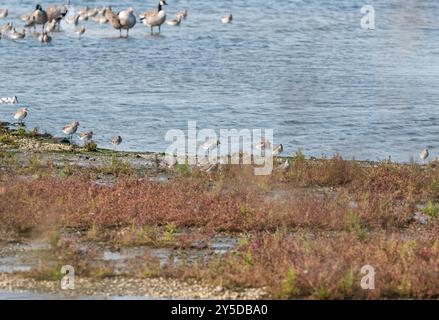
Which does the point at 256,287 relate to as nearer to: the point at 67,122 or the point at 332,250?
the point at 332,250

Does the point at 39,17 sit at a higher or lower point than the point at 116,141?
lower

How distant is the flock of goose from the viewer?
34.4 metres

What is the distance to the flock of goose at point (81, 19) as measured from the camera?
34406mm

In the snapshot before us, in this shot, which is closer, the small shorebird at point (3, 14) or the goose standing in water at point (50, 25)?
the goose standing in water at point (50, 25)

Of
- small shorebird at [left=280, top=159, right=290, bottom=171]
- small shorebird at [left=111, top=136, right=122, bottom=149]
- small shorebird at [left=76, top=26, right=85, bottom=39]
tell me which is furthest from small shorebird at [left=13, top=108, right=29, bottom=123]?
small shorebird at [left=76, top=26, right=85, bottom=39]

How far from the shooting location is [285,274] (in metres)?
12.2

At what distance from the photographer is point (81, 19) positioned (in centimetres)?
3688

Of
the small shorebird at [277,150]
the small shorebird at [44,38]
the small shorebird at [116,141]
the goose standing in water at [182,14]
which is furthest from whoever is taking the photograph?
the goose standing in water at [182,14]

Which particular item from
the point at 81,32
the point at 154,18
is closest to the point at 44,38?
Answer: the point at 81,32

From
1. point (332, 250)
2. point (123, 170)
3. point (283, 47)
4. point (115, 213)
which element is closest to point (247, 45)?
point (283, 47)

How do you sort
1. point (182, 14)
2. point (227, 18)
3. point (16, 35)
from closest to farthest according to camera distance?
point (16, 35)
point (227, 18)
point (182, 14)

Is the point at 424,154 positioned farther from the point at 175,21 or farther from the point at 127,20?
the point at 175,21

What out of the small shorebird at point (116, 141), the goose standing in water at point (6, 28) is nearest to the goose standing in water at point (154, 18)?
the goose standing in water at point (6, 28)

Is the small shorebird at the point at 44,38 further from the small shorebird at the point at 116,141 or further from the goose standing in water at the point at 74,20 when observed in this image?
the small shorebird at the point at 116,141
